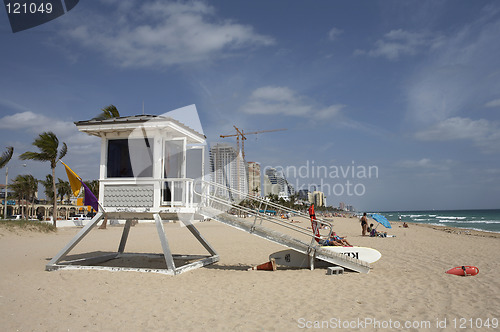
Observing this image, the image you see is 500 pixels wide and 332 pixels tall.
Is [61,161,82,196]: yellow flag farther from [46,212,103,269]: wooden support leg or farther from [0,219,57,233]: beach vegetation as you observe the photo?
[0,219,57,233]: beach vegetation

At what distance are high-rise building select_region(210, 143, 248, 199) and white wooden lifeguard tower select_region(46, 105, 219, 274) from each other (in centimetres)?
171

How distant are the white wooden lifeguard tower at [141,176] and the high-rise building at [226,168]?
171cm

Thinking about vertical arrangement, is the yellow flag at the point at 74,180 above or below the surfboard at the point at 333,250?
above

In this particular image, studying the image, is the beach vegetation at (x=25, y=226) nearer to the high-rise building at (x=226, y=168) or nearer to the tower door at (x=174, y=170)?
the high-rise building at (x=226, y=168)

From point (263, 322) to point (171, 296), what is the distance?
8.75 ft

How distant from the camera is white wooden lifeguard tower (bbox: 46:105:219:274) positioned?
34.1ft

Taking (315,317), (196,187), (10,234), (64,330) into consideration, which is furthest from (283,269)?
(10,234)

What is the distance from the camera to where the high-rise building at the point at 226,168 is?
13570 mm

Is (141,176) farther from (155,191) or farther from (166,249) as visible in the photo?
(166,249)

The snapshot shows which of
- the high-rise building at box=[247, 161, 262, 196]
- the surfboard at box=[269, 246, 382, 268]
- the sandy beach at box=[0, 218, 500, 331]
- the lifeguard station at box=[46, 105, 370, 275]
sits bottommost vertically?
the sandy beach at box=[0, 218, 500, 331]

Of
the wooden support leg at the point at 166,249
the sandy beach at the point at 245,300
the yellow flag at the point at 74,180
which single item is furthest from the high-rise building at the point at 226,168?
the yellow flag at the point at 74,180

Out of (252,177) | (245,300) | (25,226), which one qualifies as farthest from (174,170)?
(252,177)

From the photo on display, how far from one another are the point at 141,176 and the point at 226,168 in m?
45.1

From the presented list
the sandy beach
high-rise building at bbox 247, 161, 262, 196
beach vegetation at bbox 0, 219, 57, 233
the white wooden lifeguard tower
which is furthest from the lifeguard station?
high-rise building at bbox 247, 161, 262, 196
